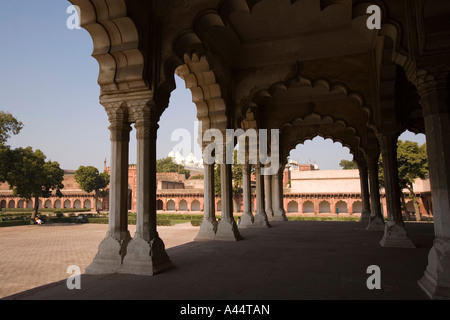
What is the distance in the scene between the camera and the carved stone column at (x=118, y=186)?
5762 millimetres

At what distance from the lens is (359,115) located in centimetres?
1409

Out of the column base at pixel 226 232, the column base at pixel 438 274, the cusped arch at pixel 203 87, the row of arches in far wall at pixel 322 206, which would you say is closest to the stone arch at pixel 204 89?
the cusped arch at pixel 203 87

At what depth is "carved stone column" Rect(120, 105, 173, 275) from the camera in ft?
17.9

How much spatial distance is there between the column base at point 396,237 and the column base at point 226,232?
4.08 m

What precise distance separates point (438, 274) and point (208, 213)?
6627 mm

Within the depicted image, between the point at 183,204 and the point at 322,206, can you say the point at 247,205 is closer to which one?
the point at 322,206

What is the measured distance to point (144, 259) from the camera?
546 centimetres

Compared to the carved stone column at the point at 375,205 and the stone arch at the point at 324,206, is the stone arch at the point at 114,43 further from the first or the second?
the stone arch at the point at 324,206

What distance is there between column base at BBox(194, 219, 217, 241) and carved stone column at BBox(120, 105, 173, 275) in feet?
12.1

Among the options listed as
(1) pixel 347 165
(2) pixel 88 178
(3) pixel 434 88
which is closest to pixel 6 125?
(2) pixel 88 178

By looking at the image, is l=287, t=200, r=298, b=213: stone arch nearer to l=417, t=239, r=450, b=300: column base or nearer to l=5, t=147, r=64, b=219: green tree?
l=5, t=147, r=64, b=219: green tree

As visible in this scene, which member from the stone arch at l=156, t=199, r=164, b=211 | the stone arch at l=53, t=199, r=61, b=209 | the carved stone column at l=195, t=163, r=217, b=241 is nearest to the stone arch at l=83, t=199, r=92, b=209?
the stone arch at l=53, t=199, r=61, b=209
